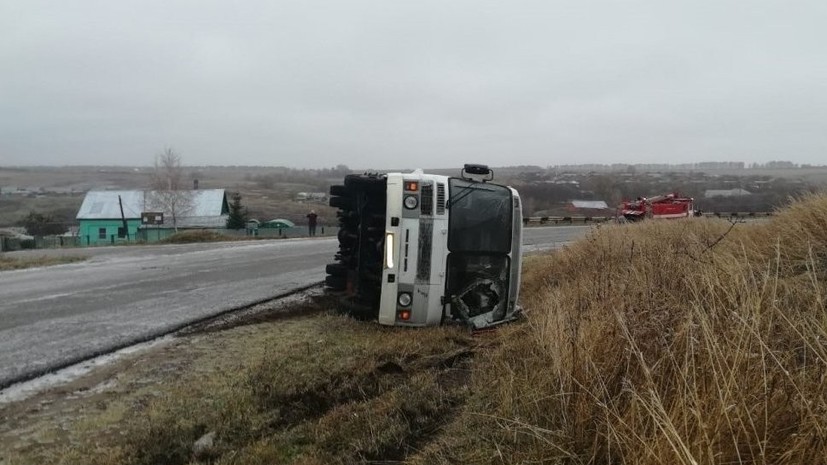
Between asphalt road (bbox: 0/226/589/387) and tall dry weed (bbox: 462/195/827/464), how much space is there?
4968 millimetres

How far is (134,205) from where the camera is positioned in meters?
73.3

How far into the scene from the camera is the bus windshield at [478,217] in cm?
795

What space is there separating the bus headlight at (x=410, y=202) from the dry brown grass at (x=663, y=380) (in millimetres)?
2546

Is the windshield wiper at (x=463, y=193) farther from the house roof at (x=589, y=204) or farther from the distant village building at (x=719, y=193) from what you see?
the house roof at (x=589, y=204)

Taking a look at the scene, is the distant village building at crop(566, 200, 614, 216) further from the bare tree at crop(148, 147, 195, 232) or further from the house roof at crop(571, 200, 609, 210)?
the bare tree at crop(148, 147, 195, 232)

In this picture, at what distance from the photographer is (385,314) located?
7676 mm

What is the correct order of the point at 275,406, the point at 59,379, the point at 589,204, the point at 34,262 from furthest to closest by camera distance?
1. the point at 589,204
2. the point at 34,262
3. the point at 59,379
4. the point at 275,406

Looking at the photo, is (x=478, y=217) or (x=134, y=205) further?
(x=134, y=205)

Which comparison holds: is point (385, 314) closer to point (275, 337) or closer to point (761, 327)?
point (275, 337)

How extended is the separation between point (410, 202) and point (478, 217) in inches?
40.7

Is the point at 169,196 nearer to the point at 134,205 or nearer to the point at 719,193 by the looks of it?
the point at 134,205

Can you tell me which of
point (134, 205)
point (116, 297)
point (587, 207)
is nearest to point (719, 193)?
point (587, 207)

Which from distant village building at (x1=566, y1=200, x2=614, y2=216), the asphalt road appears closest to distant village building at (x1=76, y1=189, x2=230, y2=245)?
distant village building at (x1=566, y1=200, x2=614, y2=216)

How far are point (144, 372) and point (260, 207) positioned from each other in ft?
304
